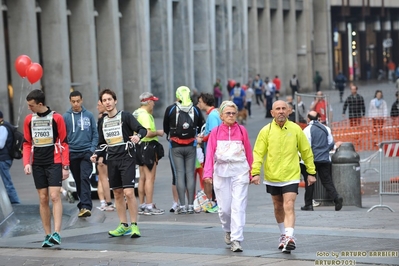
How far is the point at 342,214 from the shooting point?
15258 millimetres

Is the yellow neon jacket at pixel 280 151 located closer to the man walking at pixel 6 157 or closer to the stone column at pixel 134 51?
the man walking at pixel 6 157

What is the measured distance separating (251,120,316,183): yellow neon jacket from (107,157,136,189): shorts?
6.16 ft

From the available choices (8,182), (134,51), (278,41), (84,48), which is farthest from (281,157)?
(278,41)

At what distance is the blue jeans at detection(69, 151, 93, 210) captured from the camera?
15.4 m

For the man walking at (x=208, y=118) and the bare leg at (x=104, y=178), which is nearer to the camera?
the man walking at (x=208, y=118)

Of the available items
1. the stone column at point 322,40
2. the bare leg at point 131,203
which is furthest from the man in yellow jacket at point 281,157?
the stone column at point 322,40

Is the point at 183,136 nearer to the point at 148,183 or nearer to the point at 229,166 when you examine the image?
the point at 148,183

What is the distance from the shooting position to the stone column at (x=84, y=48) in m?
40.2

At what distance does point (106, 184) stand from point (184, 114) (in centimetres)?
207

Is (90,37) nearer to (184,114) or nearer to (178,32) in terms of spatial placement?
(178,32)

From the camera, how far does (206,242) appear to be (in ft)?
39.2

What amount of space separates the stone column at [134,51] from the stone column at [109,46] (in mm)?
2296

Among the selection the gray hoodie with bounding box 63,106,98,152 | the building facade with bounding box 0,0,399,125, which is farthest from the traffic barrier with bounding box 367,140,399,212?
the building facade with bounding box 0,0,399,125

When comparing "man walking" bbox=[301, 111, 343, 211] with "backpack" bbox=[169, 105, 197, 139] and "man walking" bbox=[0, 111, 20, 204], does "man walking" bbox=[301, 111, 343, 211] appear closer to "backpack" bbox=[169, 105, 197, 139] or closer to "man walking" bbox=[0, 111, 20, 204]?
"backpack" bbox=[169, 105, 197, 139]
